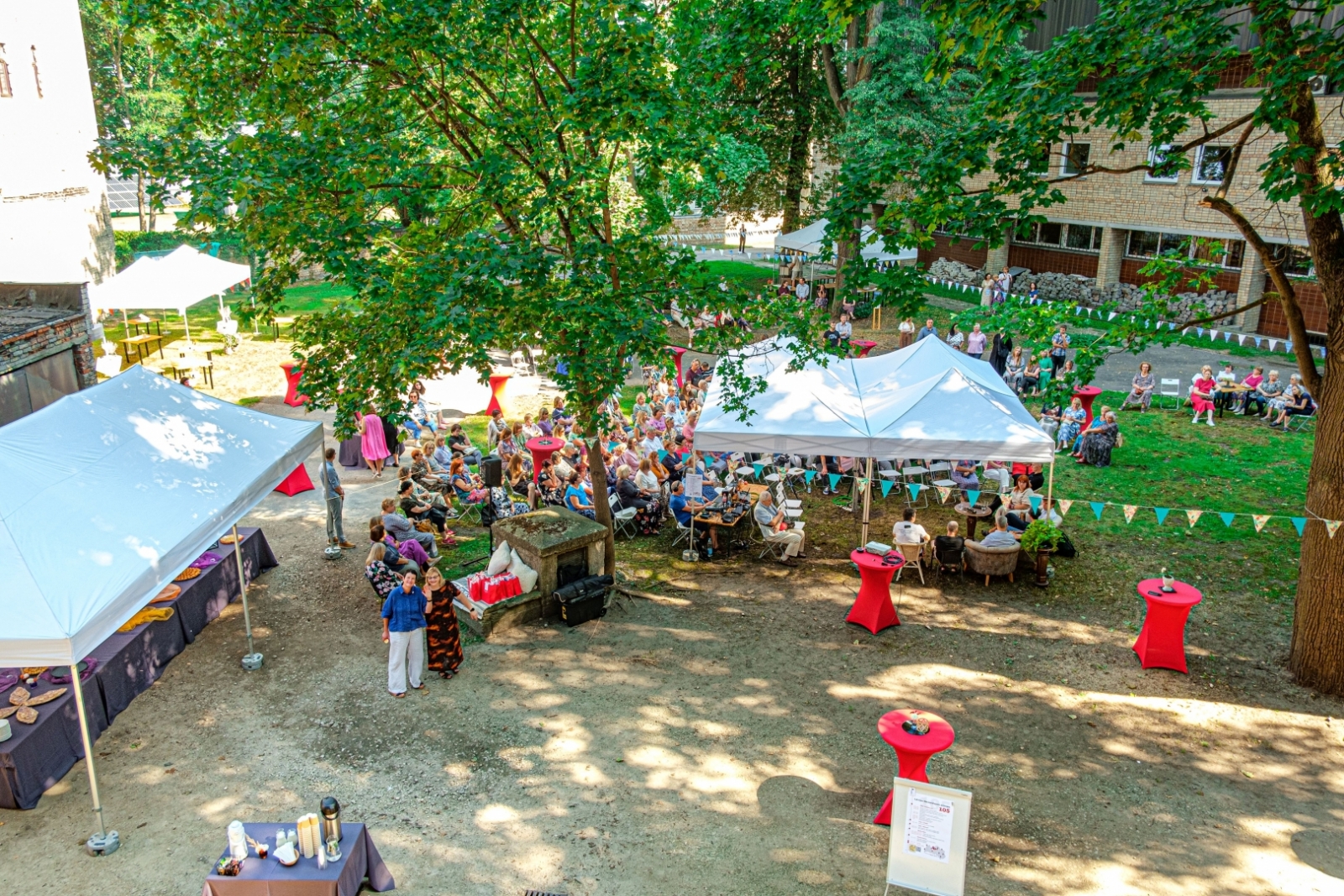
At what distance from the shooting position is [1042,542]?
12.6 m

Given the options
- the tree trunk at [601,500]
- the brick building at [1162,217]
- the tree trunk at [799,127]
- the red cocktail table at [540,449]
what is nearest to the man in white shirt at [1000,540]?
the tree trunk at [601,500]

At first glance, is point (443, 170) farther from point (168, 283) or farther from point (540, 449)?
point (168, 283)

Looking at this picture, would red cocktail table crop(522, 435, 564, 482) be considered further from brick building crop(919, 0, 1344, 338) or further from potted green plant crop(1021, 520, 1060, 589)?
brick building crop(919, 0, 1344, 338)

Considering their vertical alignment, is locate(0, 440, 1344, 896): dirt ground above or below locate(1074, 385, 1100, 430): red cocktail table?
below

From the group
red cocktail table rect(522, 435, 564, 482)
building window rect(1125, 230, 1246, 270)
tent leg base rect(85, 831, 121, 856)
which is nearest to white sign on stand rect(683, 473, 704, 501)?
red cocktail table rect(522, 435, 564, 482)

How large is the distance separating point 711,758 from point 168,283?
1905cm

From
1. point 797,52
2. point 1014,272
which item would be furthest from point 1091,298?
point 797,52

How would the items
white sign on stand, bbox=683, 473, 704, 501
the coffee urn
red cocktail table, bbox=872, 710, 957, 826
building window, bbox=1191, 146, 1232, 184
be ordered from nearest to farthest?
the coffee urn → red cocktail table, bbox=872, 710, 957, 826 → white sign on stand, bbox=683, 473, 704, 501 → building window, bbox=1191, 146, 1232, 184

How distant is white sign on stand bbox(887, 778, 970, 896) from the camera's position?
21.9ft

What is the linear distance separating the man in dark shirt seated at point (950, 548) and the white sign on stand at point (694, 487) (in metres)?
3.51

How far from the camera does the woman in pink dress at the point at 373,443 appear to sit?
16750mm

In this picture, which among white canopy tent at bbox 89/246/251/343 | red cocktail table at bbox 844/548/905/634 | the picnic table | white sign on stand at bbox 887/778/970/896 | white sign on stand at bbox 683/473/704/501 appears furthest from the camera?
the picnic table

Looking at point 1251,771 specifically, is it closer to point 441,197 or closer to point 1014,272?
point 441,197

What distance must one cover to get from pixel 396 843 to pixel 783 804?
3.35m
